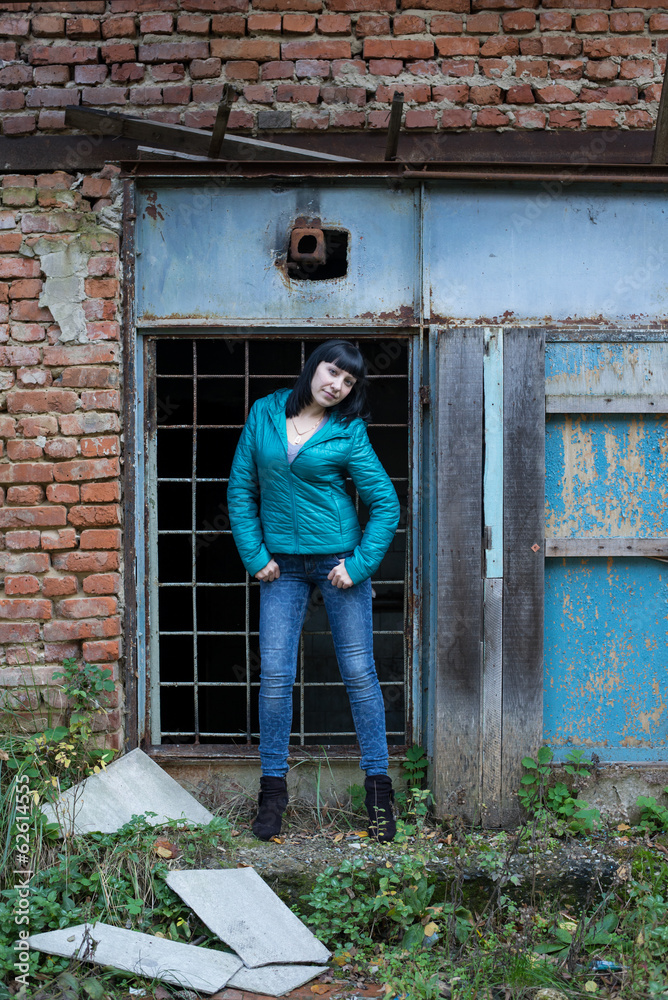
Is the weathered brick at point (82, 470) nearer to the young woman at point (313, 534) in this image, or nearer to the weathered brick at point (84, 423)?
the weathered brick at point (84, 423)

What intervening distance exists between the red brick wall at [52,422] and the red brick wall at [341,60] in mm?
535

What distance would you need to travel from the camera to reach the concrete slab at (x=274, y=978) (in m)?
2.68

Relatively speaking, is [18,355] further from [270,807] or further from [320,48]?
[270,807]

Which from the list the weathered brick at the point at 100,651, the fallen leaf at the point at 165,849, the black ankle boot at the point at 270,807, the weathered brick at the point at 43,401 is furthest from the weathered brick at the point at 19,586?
the black ankle boot at the point at 270,807

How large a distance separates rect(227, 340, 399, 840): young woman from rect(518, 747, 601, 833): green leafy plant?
2.09 ft

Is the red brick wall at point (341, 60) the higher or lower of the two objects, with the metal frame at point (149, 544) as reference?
higher

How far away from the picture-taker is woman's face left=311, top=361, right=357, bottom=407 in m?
3.29

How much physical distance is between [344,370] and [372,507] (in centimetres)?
61

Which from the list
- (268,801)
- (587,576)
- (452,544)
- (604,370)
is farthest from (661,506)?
(268,801)

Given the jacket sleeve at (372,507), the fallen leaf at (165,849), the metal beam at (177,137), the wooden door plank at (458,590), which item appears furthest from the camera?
the wooden door plank at (458,590)

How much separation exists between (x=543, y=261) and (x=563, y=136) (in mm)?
592

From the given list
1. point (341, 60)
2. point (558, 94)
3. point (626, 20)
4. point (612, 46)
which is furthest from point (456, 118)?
point (626, 20)

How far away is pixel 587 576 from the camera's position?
11.8 ft

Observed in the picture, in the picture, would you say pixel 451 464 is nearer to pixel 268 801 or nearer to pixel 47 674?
pixel 268 801
